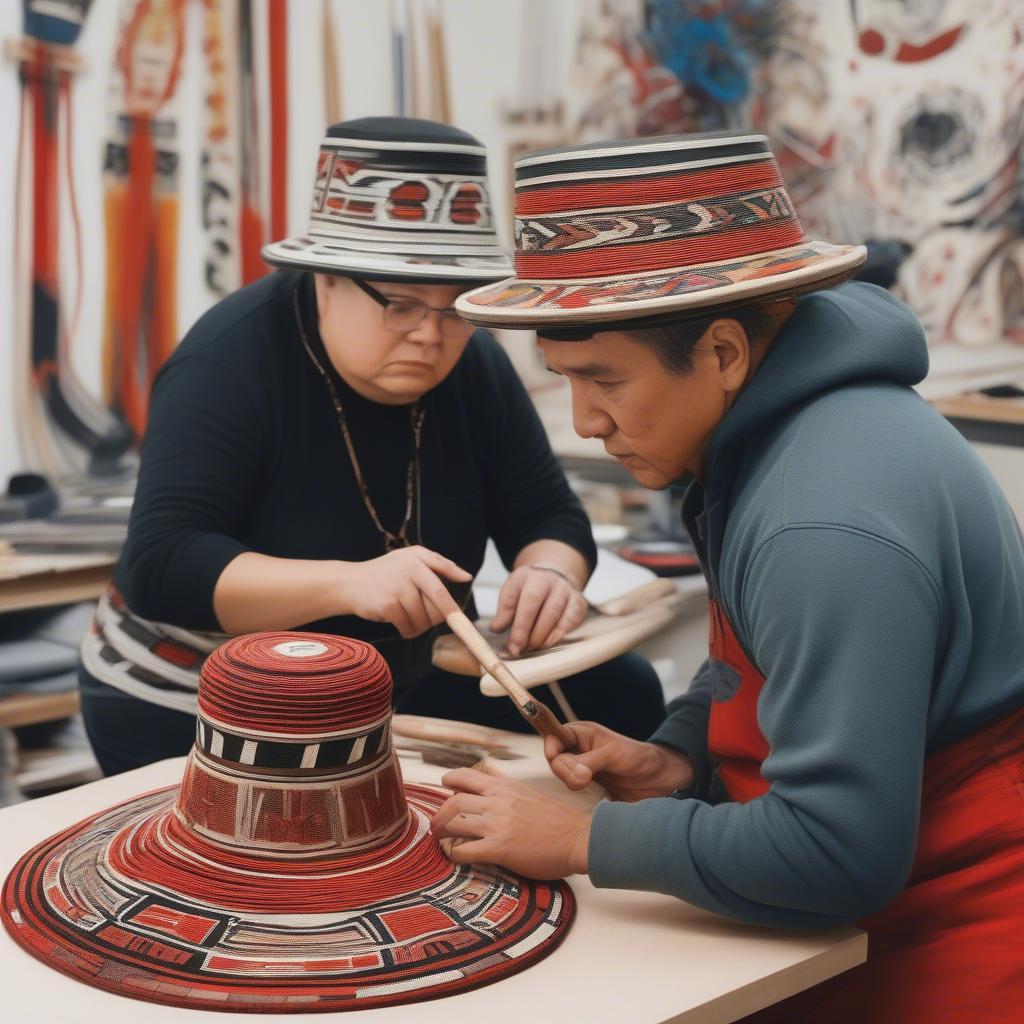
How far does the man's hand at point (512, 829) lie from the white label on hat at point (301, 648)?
7.5 inches

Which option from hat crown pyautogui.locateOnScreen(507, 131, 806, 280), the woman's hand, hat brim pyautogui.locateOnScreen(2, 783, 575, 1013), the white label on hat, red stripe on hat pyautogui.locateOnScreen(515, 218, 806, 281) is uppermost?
hat crown pyautogui.locateOnScreen(507, 131, 806, 280)

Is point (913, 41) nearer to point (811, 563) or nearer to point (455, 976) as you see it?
point (811, 563)

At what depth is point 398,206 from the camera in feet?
6.40

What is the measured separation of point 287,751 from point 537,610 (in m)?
0.65

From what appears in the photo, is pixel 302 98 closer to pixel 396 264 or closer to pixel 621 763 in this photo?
pixel 396 264

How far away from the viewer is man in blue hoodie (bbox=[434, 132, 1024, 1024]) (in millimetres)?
1211

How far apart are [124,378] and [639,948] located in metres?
2.30

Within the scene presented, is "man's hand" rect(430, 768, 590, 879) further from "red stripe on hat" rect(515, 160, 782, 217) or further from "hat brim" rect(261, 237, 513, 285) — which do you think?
"hat brim" rect(261, 237, 513, 285)

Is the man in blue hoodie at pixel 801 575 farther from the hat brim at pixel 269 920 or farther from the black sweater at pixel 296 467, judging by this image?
the black sweater at pixel 296 467

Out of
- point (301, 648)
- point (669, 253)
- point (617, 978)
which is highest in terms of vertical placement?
point (669, 253)

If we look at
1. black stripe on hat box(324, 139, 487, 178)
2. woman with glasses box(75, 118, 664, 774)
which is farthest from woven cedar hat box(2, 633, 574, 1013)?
black stripe on hat box(324, 139, 487, 178)

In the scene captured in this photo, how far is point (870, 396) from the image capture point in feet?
4.40

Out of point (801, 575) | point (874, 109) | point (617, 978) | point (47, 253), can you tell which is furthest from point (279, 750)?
point (874, 109)

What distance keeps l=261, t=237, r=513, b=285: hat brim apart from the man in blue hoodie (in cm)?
49
